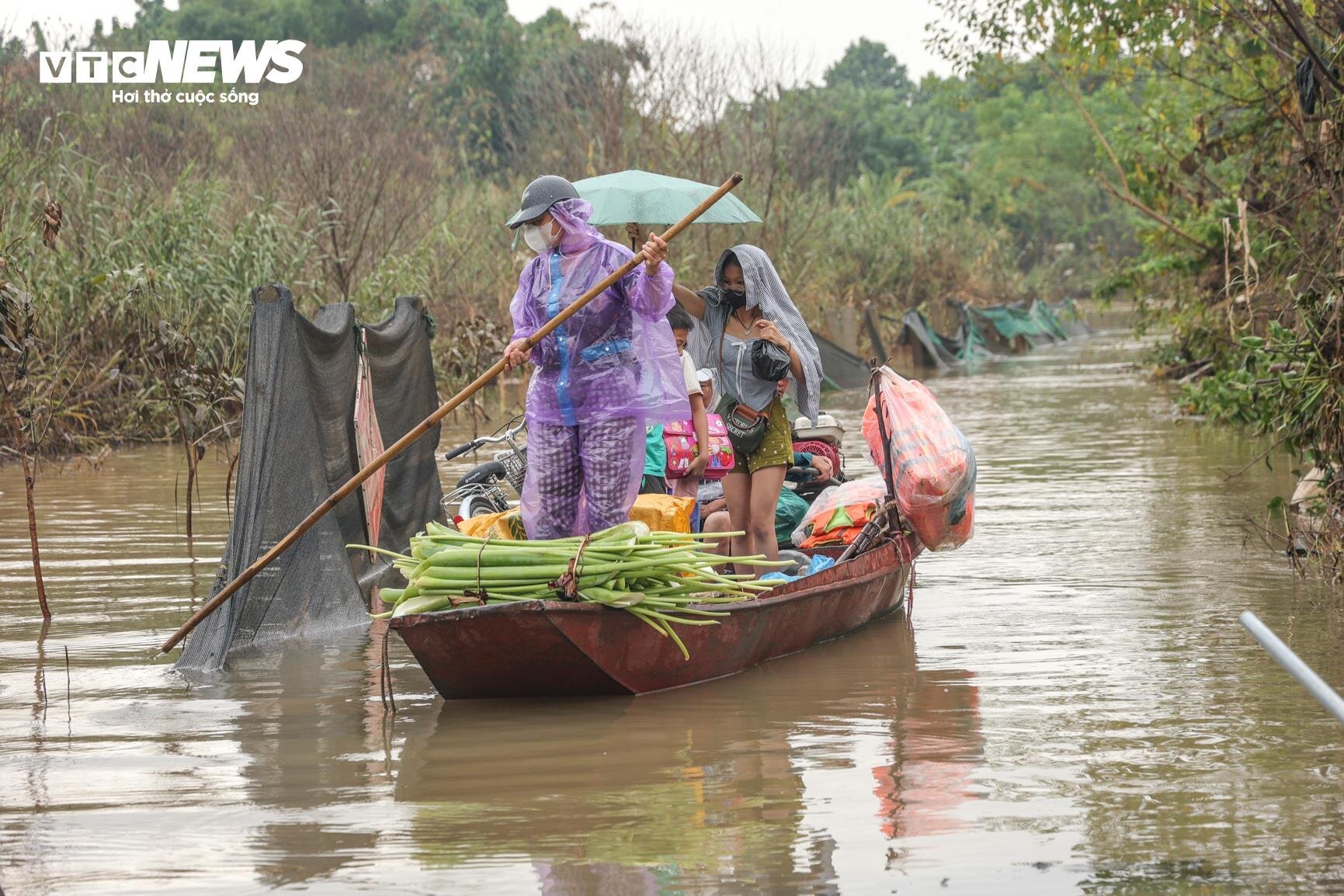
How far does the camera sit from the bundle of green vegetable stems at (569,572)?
617cm

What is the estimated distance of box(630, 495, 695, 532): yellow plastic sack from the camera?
7.16m

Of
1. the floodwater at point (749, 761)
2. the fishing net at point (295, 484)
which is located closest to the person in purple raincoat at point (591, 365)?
the floodwater at point (749, 761)

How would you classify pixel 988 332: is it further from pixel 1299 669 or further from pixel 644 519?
pixel 1299 669

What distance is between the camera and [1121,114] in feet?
194

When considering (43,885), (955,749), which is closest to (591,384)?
(955,749)

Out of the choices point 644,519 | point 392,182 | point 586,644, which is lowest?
point 586,644

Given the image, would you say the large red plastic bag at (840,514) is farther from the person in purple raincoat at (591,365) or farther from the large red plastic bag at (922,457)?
the person in purple raincoat at (591,365)

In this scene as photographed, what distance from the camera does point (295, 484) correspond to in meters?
7.82

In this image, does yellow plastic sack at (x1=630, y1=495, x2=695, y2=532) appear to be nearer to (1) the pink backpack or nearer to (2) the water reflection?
(1) the pink backpack

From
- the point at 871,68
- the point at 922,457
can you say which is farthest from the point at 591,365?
the point at 871,68

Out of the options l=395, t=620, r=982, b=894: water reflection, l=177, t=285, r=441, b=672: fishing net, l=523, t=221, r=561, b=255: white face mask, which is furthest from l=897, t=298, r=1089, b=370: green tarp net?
l=523, t=221, r=561, b=255: white face mask

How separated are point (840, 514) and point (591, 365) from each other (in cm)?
202

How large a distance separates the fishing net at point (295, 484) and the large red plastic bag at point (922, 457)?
2.51 metres

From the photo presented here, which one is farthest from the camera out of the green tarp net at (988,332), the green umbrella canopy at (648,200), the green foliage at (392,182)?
the green tarp net at (988,332)
